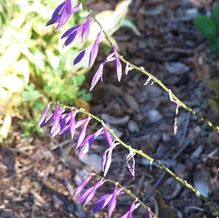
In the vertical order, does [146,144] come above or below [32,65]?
below

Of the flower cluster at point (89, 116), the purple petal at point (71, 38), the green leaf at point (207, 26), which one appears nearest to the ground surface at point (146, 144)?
the green leaf at point (207, 26)

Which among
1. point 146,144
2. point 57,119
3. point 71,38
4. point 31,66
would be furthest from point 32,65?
point 71,38

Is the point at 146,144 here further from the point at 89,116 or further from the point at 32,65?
the point at 89,116

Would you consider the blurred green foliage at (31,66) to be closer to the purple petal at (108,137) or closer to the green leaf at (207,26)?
the green leaf at (207,26)

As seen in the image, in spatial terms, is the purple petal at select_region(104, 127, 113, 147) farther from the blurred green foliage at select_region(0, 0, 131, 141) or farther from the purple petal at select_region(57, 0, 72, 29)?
the blurred green foliage at select_region(0, 0, 131, 141)

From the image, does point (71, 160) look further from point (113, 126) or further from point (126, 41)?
point (126, 41)

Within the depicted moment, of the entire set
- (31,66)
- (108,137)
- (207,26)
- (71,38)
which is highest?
(71,38)

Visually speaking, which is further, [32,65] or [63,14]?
[32,65]

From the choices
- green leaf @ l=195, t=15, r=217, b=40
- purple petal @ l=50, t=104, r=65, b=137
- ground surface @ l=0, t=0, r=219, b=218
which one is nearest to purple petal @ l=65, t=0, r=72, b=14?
purple petal @ l=50, t=104, r=65, b=137
